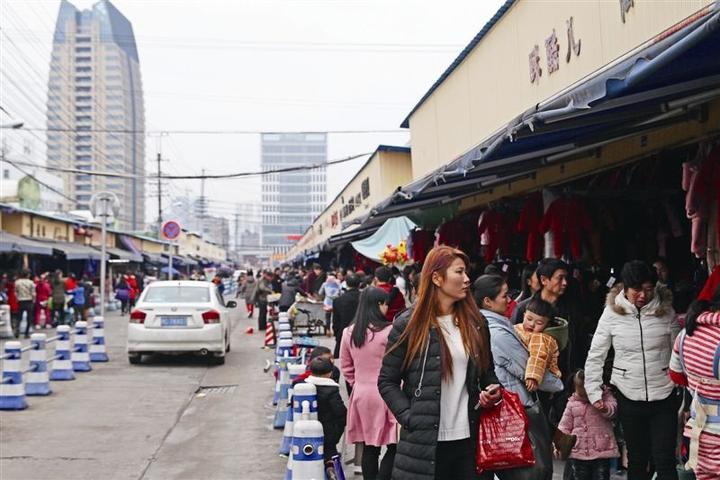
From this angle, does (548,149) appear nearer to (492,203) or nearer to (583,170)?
(583,170)

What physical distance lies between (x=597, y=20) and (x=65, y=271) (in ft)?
107

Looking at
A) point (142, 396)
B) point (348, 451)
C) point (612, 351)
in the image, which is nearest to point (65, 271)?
point (142, 396)

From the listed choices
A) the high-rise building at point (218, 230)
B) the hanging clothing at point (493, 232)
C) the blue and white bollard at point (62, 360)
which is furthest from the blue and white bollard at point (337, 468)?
the high-rise building at point (218, 230)

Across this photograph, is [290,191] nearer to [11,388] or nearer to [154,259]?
[154,259]

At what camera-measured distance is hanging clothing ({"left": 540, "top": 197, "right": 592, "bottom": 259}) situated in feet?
28.9

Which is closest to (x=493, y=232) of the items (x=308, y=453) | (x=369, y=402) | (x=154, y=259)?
(x=369, y=402)

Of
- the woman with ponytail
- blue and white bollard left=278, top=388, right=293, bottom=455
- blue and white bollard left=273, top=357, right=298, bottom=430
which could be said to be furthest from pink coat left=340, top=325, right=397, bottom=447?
blue and white bollard left=273, top=357, right=298, bottom=430

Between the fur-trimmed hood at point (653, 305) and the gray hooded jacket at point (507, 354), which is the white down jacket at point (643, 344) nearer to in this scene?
the fur-trimmed hood at point (653, 305)

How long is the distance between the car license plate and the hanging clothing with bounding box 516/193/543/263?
287 inches

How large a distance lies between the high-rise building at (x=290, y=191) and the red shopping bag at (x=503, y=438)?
→ 145 meters

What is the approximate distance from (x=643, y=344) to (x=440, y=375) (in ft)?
7.26

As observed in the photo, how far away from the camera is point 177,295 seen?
1578cm

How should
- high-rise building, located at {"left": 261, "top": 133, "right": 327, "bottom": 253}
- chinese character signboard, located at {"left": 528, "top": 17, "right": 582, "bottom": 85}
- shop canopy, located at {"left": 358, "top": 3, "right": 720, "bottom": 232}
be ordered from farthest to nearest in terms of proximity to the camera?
1. high-rise building, located at {"left": 261, "top": 133, "right": 327, "bottom": 253}
2. chinese character signboard, located at {"left": 528, "top": 17, "right": 582, "bottom": 85}
3. shop canopy, located at {"left": 358, "top": 3, "right": 720, "bottom": 232}

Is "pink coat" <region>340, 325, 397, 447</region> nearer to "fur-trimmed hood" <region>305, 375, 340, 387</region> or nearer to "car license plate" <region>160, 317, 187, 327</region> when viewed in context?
"fur-trimmed hood" <region>305, 375, 340, 387</region>
